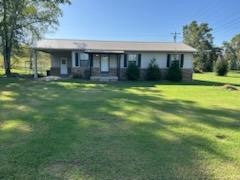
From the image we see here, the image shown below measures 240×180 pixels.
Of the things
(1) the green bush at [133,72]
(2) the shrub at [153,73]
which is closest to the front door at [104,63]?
(1) the green bush at [133,72]

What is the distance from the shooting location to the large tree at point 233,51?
64375 mm

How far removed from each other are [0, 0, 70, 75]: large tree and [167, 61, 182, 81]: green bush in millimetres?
11474

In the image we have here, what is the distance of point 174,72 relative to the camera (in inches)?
846

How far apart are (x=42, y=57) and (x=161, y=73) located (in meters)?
26.8

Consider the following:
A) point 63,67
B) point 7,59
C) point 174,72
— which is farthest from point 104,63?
point 7,59

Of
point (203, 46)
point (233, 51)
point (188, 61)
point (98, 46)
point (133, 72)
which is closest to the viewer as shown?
point (133, 72)

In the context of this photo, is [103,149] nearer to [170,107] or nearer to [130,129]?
[130,129]

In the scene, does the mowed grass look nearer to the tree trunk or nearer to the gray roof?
the gray roof

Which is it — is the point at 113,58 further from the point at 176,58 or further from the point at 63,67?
the point at 176,58

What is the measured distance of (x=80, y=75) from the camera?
21344mm

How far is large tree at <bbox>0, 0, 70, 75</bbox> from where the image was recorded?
2203 centimetres

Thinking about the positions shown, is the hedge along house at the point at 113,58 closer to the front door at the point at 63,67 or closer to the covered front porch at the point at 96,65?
the covered front porch at the point at 96,65

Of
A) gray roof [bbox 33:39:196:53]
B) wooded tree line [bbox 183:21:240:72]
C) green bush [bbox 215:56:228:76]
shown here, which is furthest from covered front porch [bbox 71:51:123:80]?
wooded tree line [bbox 183:21:240:72]

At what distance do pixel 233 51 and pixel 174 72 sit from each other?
55.5m
